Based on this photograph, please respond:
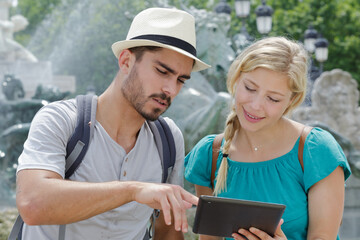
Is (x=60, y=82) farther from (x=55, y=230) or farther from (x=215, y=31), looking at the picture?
(x=55, y=230)

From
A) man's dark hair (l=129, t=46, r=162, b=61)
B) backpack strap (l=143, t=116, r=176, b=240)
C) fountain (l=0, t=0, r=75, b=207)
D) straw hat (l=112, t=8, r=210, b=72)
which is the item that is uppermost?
straw hat (l=112, t=8, r=210, b=72)

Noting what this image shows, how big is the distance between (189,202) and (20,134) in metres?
6.37

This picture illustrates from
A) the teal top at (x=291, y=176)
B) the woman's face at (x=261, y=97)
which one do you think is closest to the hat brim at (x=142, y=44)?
the woman's face at (x=261, y=97)

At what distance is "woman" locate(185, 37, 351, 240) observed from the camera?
2439 millimetres

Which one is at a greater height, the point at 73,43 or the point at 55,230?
the point at 55,230

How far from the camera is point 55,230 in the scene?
2311 millimetres

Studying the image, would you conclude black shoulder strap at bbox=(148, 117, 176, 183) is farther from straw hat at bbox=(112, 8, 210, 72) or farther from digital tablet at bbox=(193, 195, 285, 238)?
digital tablet at bbox=(193, 195, 285, 238)

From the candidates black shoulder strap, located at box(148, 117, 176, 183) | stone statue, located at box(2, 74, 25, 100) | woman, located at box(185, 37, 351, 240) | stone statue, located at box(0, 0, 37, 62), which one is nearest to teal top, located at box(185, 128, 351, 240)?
woman, located at box(185, 37, 351, 240)

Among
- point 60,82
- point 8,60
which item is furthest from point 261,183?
point 8,60

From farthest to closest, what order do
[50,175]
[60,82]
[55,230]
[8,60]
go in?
[8,60], [60,82], [55,230], [50,175]

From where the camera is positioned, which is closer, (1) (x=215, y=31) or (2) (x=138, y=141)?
(2) (x=138, y=141)

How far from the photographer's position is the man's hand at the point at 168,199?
187 centimetres

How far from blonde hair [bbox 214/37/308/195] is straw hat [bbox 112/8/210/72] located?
0.27 m

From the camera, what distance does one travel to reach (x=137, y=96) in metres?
2.49
